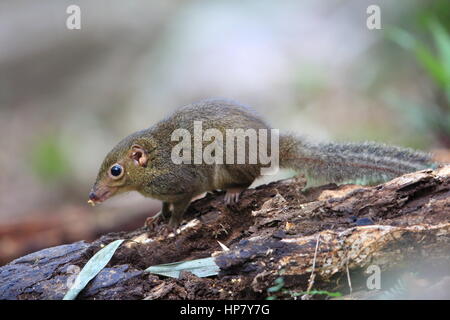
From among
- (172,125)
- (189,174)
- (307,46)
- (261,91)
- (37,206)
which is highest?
(307,46)

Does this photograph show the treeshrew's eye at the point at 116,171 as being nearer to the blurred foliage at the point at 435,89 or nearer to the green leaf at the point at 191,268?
the green leaf at the point at 191,268

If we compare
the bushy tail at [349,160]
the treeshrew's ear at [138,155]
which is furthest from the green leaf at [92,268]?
the bushy tail at [349,160]

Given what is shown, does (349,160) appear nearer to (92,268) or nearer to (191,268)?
(191,268)

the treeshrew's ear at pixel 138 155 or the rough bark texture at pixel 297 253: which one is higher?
the treeshrew's ear at pixel 138 155

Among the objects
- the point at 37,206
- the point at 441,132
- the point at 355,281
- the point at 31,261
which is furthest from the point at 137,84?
the point at 355,281

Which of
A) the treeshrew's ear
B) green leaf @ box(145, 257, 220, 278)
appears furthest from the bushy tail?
green leaf @ box(145, 257, 220, 278)

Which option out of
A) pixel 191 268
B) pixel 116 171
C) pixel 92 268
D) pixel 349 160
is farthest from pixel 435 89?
pixel 92 268
